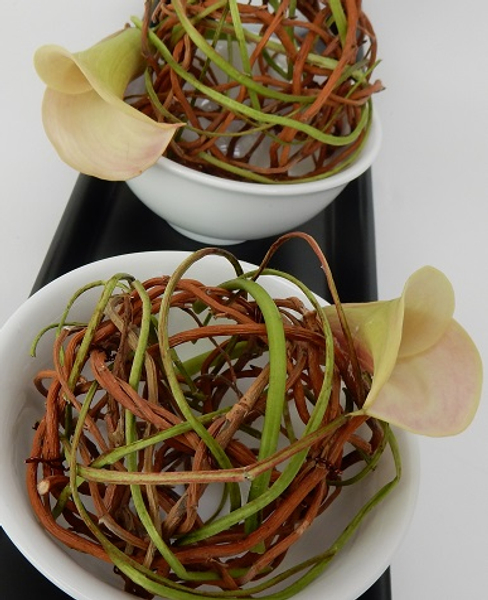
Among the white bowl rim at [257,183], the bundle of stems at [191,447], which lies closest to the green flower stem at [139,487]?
the bundle of stems at [191,447]

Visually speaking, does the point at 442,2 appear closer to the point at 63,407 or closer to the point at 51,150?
the point at 51,150

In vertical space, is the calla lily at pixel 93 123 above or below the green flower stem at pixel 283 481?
above

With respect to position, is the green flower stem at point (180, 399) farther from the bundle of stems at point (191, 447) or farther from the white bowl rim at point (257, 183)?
the white bowl rim at point (257, 183)

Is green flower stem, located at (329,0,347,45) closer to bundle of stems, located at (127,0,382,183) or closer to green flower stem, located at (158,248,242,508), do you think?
bundle of stems, located at (127,0,382,183)

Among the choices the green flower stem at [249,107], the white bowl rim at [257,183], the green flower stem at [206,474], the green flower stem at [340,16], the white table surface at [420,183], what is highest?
the green flower stem at [340,16]

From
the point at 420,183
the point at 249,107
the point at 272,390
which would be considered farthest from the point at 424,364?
the point at 420,183

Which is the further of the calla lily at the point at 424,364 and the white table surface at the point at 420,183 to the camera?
the white table surface at the point at 420,183

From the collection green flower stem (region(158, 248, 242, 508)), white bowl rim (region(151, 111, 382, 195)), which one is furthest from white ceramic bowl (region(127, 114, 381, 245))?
green flower stem (region(158, 248, 242, 508))
